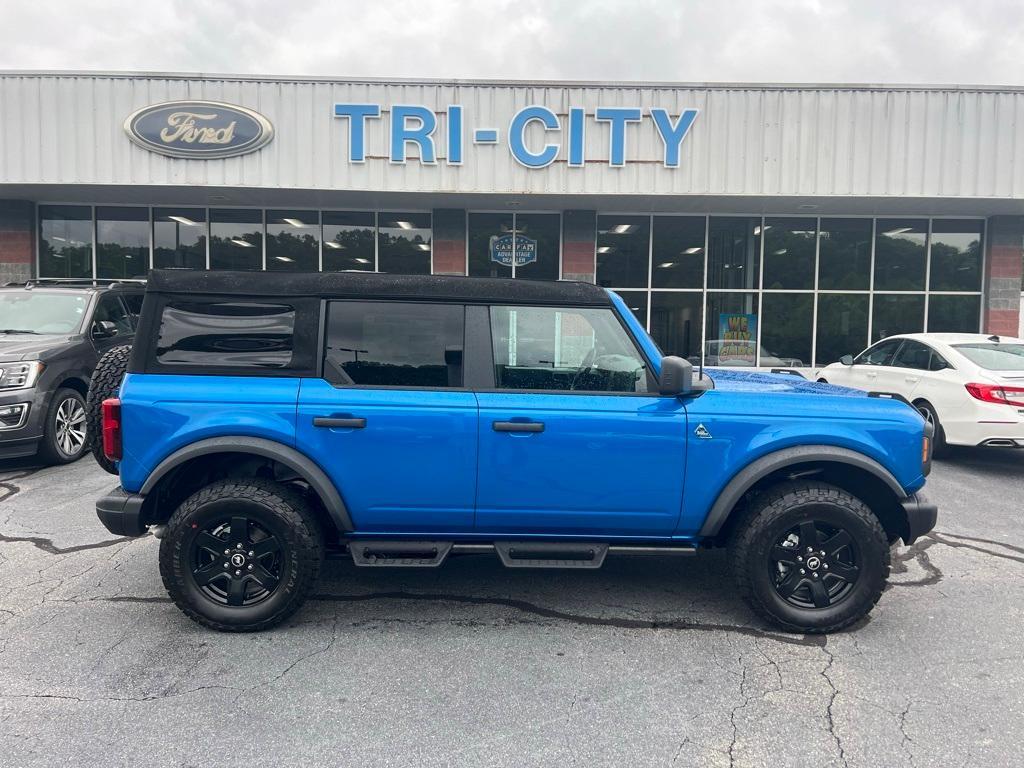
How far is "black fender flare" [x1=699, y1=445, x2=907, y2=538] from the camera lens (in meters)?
3.43

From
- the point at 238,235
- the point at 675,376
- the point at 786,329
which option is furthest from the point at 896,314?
the point at 238,235

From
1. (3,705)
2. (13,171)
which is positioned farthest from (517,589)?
(13,171)

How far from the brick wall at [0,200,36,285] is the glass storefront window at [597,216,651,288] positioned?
11609mm

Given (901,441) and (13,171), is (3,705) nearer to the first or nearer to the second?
(901,441)

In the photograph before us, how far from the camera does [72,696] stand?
9.53 ft

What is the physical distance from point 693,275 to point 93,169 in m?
11.6

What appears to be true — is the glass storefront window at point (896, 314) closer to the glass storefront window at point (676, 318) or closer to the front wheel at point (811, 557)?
the glass storefront window at point (676, 318)

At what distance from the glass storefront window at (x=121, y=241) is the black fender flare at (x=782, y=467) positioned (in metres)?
14.0

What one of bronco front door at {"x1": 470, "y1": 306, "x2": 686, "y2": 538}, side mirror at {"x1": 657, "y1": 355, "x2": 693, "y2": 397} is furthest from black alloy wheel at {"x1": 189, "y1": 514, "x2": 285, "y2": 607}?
side mirror at {"x1": 657, "y1": 355, "x2": 693, "y2": 397}

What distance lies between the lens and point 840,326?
47.0 ft

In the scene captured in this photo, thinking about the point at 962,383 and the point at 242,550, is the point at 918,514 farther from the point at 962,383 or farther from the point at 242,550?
the point at 962,383

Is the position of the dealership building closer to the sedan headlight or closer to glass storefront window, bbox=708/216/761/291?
glass storefront window, bbox=708/216/761/291

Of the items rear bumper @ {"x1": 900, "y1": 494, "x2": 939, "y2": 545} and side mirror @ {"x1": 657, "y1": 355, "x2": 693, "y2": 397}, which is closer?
side mirror @ {"x1": 657, "y1": 355, "x2": 693, "y2": 397}

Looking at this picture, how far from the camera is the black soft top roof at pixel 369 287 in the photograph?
11.6 ft
